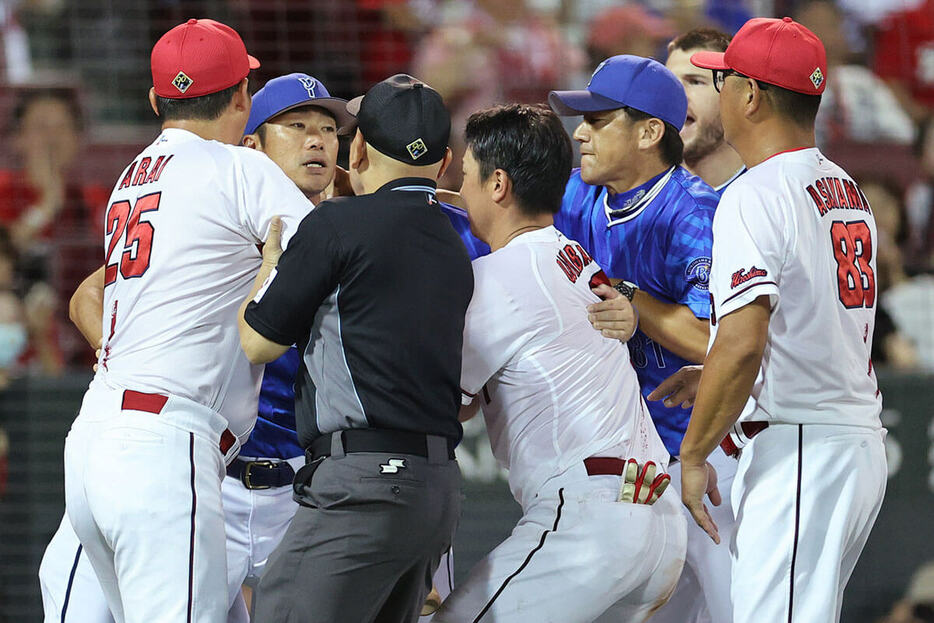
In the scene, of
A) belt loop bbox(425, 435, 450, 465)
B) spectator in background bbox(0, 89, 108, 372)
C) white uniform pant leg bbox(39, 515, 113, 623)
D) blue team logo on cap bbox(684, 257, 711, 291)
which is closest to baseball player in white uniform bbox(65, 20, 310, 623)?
white uniform pant leg bbox(39, 515, 113, 623)

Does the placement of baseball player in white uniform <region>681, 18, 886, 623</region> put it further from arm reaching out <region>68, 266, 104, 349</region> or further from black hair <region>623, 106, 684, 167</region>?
arm reaching out <region>68, 266, 104, 349</region>

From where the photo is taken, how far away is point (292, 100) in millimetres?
4031

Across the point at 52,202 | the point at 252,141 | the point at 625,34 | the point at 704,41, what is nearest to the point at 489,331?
the point at 252,141

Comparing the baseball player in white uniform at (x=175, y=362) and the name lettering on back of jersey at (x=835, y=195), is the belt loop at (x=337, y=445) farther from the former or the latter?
the name lettering on back of jersey at (x=835, y=195)

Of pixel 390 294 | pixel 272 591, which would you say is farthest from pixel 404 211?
pixel 272 591

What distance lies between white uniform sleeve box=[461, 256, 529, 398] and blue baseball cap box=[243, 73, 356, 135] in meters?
1.17

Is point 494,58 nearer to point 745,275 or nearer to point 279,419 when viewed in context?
point 279,419

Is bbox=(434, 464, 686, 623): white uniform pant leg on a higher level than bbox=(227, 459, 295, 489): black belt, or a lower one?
higher

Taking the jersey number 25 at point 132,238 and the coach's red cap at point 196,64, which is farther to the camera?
the coach's red cap at point 196,64

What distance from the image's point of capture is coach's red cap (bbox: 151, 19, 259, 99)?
10.8 ft

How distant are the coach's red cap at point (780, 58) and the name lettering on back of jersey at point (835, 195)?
259mm

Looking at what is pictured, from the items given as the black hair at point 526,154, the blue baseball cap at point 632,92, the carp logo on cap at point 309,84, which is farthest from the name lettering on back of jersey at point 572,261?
the carp logo on cap at point 309,84

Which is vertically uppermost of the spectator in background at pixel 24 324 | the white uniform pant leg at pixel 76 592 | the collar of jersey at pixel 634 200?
the collar of jersey at pixel 634 200

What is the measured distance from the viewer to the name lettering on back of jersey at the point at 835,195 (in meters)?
3.11
